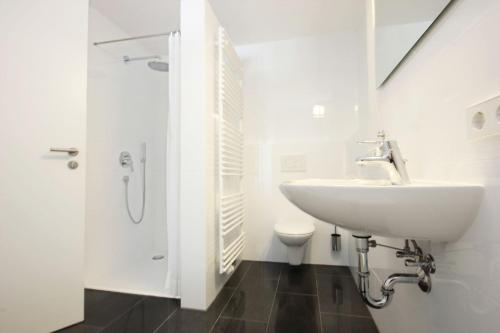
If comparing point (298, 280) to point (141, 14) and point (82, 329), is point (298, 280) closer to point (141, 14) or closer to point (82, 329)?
point (82, 329)

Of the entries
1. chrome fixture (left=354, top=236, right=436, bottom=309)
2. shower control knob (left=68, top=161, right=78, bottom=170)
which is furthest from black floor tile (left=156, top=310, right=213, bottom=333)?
shower control knob (left=68, top=161, right=78, bottom=170)

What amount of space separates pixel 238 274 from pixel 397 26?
208 cm

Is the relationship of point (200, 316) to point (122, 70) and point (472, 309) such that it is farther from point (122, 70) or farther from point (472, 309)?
point (122, 70)

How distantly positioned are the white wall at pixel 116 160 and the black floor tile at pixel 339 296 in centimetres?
131

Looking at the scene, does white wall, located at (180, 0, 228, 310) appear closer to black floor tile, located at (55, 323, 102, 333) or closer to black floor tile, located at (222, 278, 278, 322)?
black floor tile, located at (222, 278, 278, 322)

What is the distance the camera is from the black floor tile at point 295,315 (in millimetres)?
1286

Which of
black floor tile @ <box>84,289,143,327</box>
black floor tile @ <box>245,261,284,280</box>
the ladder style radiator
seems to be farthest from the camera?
black floor tile @ <box>245,261,284,280</box>

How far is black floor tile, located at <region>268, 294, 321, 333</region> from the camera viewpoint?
1286 mm

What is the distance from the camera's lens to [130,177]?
2.27m

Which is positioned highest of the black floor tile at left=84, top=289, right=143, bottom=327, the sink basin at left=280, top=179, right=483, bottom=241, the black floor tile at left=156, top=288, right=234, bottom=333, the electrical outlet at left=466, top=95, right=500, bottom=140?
the electrical outlet at left=466, top=95, right=500, bottom=140

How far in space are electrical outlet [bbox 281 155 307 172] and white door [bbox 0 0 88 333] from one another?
5.54 feet

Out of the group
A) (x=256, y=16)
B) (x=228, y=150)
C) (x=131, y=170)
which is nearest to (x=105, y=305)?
(x=131, y=170)

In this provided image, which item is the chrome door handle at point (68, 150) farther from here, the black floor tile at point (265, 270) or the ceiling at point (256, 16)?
the black floor tile at point (265, 270)

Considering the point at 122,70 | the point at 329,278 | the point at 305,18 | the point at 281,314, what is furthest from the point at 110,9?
the point at 329,278
